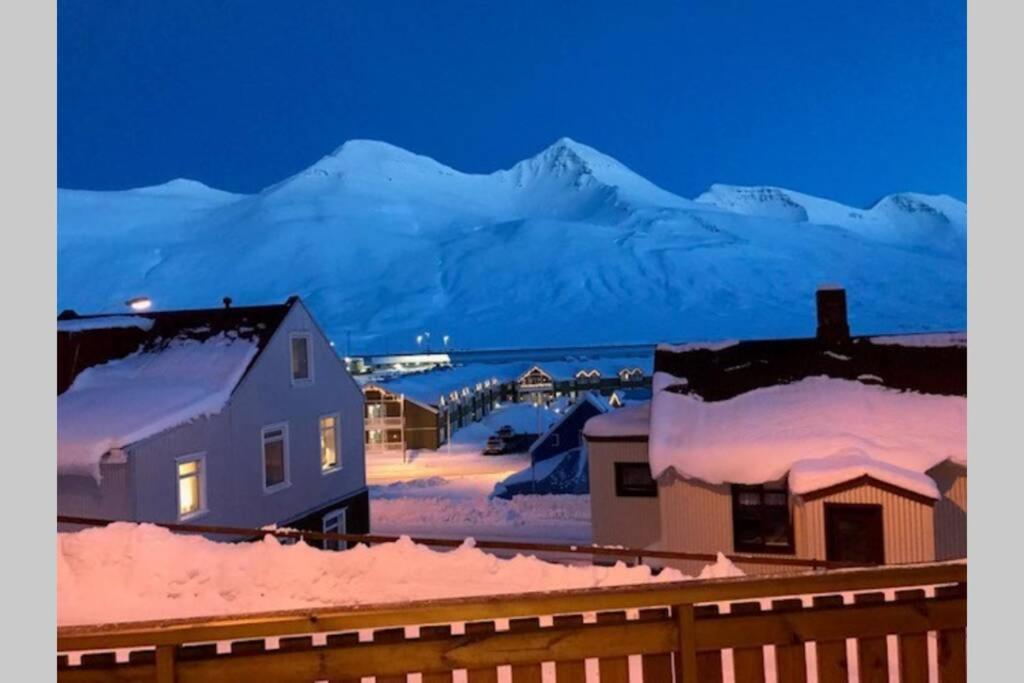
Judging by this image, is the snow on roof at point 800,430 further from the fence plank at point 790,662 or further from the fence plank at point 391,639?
the fence plank at point 391,639

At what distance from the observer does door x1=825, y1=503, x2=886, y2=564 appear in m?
12.1

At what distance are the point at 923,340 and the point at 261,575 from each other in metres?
12.8

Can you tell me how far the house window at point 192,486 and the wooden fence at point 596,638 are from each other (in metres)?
13.9

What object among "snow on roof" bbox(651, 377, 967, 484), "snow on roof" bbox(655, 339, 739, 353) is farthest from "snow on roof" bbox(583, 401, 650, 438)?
"snow on roof" bbox(655, 339, 739, 353)

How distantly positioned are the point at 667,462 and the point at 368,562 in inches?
268

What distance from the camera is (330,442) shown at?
2152cm

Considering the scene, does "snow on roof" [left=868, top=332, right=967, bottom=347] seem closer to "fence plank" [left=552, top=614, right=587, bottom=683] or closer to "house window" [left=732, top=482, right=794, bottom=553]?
"house window" [left=732, top=482, right=794, bottom=553]

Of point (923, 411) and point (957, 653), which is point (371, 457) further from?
point (957, 653)

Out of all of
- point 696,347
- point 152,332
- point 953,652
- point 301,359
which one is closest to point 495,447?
point 301,359

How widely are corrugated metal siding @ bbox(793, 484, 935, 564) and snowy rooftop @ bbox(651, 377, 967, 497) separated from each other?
28 cm

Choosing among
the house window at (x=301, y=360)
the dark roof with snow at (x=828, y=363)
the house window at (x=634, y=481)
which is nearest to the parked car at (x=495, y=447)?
the house window at (x=301, y=360)

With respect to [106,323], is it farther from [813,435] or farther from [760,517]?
[813,435]
